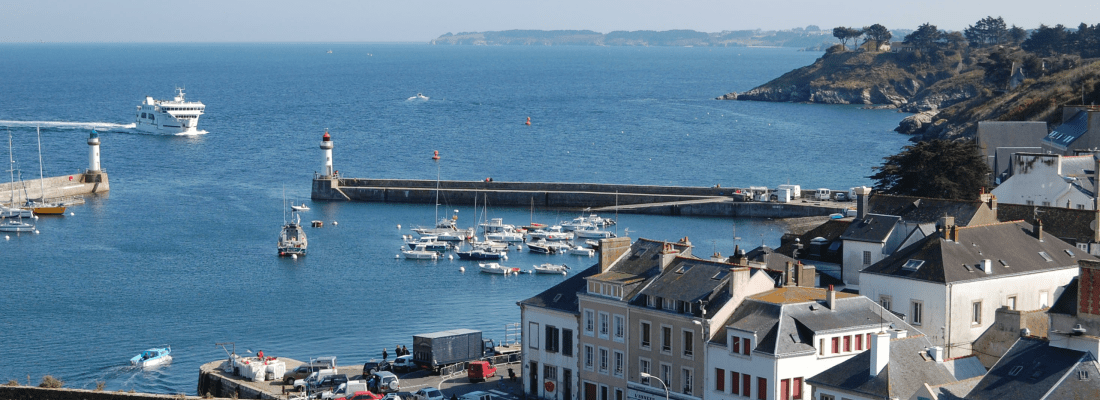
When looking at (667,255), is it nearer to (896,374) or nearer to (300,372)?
(896,374)

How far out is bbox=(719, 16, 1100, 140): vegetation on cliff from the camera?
98.8 meters

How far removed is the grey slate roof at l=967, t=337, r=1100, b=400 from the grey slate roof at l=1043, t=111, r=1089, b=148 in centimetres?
3941

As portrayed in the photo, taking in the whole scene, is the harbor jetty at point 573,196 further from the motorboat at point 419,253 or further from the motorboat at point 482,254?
the motorboat at point 419,253

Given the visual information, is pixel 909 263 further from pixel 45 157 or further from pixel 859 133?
pixel 859 133

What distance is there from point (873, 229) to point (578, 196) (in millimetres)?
47848

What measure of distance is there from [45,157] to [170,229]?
45.7 meters

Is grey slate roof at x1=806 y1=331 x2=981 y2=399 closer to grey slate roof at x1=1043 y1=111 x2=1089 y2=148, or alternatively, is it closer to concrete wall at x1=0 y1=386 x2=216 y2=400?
concrete wall at x1=0 y1=386 x2=216 y2=400

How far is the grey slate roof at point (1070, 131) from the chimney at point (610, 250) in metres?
31.8

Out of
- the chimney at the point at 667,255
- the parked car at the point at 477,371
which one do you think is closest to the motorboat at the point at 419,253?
the parked car at the point at 477,371

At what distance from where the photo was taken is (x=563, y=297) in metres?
35.0

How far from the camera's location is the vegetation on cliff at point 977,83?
98812 mm

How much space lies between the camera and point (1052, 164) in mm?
48719

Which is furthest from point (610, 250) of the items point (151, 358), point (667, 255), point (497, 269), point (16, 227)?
point (16, 227)

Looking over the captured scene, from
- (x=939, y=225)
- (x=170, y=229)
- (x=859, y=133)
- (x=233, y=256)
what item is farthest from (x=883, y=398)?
(x=859, y=133)
